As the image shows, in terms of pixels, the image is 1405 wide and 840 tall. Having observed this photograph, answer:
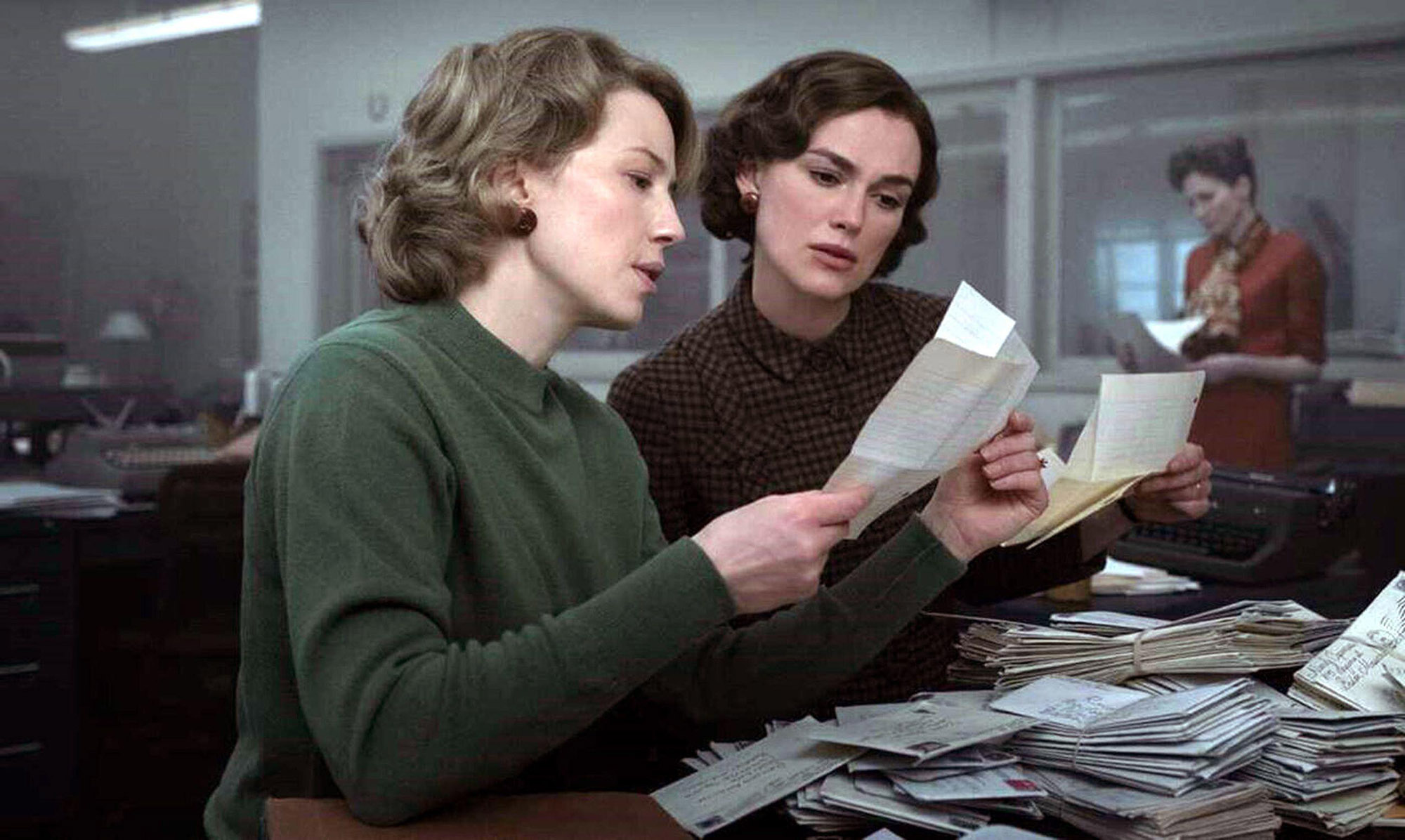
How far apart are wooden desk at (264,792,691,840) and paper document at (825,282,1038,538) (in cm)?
26

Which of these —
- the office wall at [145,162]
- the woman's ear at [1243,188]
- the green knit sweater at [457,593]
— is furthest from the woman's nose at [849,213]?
the office wall at [145,162]

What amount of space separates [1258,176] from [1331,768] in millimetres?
4288

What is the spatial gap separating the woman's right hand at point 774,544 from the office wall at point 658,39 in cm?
440

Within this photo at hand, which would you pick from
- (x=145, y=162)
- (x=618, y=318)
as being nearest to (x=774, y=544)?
(x=618, y=318)

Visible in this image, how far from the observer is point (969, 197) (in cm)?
554

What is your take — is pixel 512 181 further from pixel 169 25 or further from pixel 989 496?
pixel 169 25

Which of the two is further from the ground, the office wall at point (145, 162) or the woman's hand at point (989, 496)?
the office wall at point (145, 162)

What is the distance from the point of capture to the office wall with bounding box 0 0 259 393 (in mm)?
9523

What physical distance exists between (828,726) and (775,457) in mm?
669

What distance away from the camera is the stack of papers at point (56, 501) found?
3115 millimetres

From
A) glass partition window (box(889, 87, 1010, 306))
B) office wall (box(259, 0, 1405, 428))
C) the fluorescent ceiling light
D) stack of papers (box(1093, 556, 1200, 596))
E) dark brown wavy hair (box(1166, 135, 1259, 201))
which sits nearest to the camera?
stack of papers (box(1093, 556, 1200, 596))

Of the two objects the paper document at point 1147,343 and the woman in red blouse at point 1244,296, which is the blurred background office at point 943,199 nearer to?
the woman in red blouse at point 1244,296

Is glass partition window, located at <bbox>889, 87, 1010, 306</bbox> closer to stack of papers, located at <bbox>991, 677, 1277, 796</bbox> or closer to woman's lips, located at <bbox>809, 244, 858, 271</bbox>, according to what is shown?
woman's lips, located at <bbox>809, 244, 858, 271</bbox>

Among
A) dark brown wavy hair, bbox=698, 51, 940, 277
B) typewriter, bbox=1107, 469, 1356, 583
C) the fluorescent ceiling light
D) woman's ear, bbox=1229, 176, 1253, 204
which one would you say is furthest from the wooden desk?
the fluorescent ceiling light
